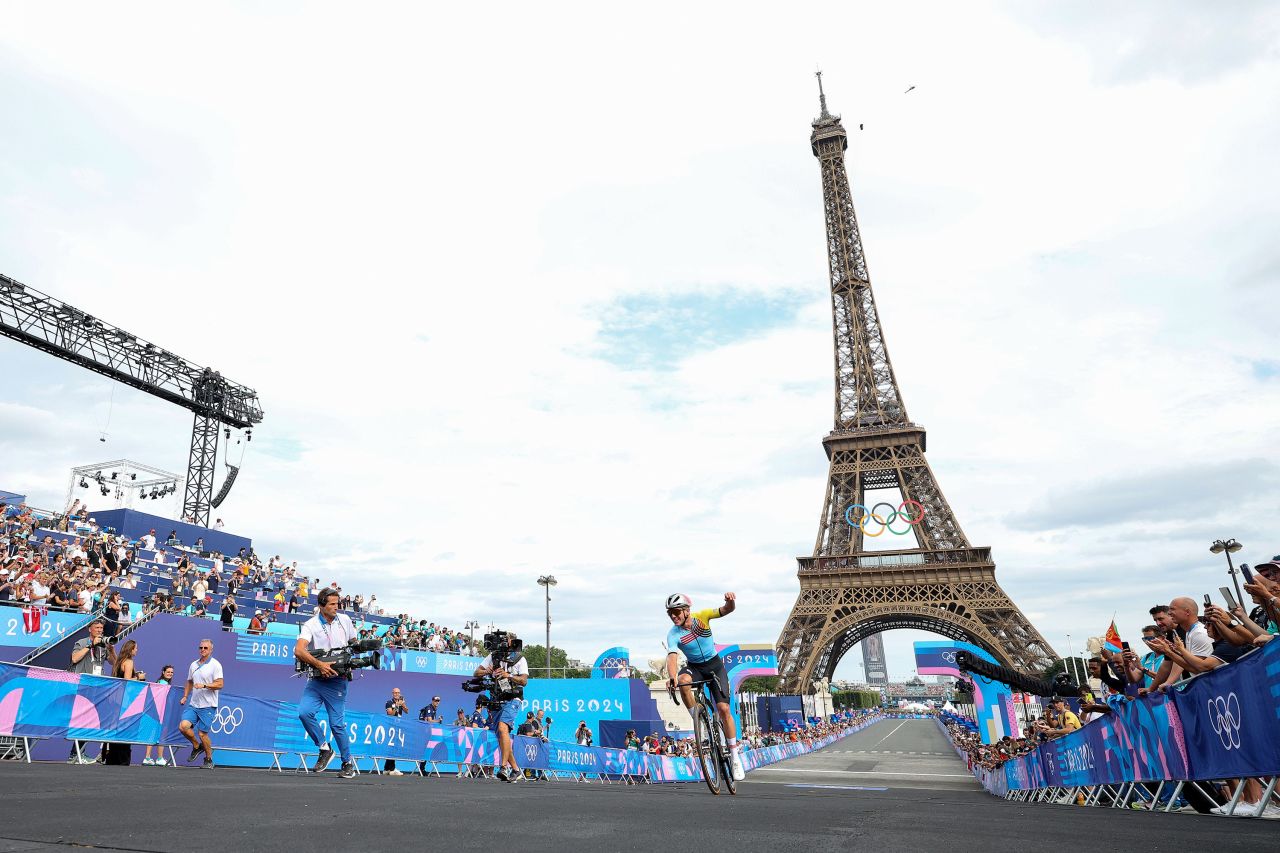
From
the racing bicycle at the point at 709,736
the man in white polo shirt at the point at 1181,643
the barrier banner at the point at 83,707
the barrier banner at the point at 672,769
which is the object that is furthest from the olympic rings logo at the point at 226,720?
the man in white polo shirt at the point at 1181,643

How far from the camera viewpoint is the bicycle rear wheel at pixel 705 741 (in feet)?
27.1

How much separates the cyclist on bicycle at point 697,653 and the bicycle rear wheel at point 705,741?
0.14m

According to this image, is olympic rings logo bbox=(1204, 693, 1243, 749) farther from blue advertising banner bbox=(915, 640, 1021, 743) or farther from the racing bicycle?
blue advertising banner bbox=(915, 640, 1021, 743)

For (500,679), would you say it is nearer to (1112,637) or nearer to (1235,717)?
(1235,717)

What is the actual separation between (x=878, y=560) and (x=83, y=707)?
50.2m

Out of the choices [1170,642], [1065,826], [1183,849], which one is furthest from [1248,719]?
[1183,849]

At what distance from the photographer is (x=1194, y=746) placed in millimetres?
7008

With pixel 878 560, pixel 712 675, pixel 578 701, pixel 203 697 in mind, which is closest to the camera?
pixel 712 675

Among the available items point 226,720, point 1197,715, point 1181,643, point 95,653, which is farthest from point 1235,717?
point 95,653

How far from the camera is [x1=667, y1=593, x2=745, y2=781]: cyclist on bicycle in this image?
320 inches

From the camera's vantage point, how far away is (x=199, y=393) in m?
38.7

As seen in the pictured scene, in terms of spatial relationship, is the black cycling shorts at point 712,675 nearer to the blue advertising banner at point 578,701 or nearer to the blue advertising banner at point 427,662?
the blue advertising banner at point 427,662

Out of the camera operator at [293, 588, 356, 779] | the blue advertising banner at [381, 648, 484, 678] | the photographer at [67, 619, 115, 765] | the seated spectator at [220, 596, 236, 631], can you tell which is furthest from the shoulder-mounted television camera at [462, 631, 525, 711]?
the blue advertising banner at [381, 648, 484, 678]

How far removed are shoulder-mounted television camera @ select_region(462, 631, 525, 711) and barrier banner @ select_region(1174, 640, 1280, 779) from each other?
7992 mm
